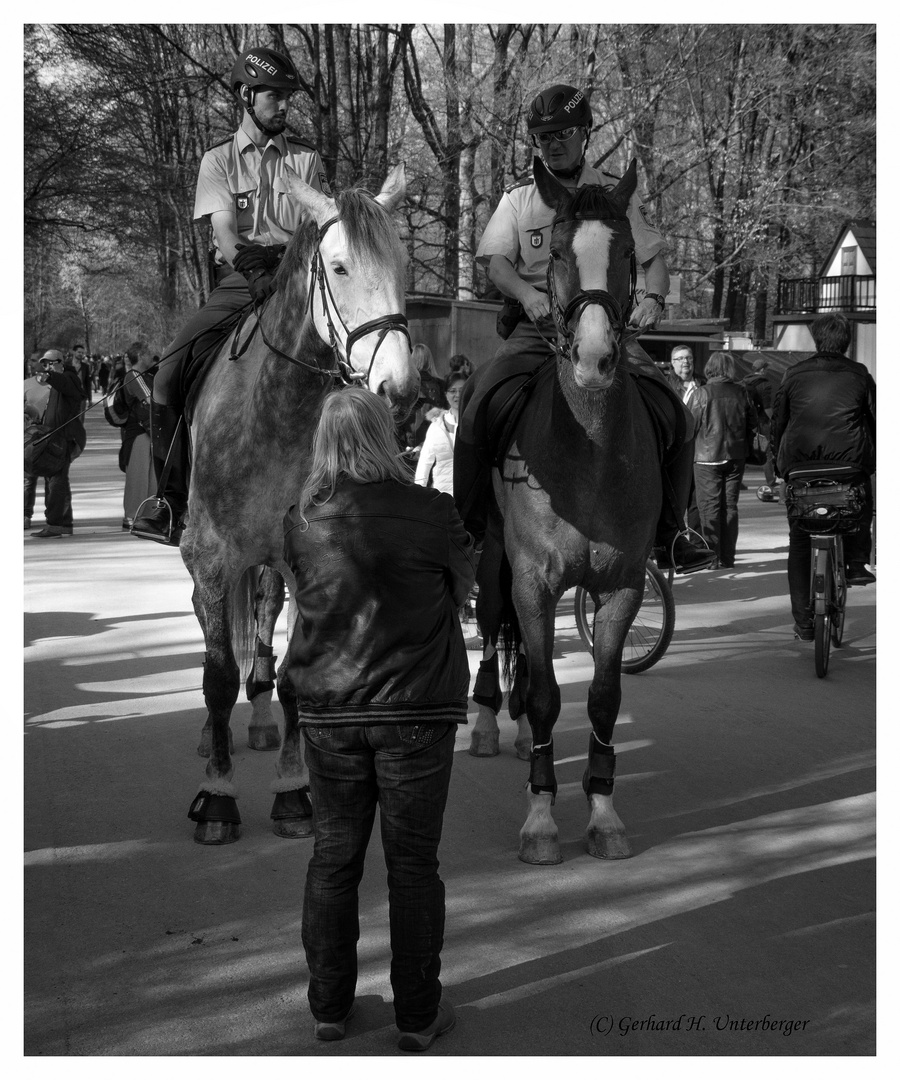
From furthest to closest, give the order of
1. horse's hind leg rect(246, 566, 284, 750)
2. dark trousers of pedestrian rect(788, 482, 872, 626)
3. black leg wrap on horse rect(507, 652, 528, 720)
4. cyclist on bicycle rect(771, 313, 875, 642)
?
dark trousers of pedestrian rect(788, 482, 872, 626)
cyclist on bicycle rect(771, 313, 875, 642)
horse's hind leg rect(246, 566, 284, 750)
black leg wrap on horse rect(507, 652, 528, 720)

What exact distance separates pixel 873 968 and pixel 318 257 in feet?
11.1

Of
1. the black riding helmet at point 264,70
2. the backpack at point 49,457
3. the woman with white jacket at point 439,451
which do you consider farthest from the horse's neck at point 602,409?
the backpack at point 49,457

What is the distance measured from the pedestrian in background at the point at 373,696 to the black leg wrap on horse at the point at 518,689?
2899mm

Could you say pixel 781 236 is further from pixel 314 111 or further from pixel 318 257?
pixel 318 257

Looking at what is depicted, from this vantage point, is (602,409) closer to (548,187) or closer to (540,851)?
(548,187)

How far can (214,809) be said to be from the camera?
5.55 meters

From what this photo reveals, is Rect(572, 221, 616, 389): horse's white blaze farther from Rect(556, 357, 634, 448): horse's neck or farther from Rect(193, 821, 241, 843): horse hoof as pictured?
Rect(193, 821, 241, 843): horse hoof

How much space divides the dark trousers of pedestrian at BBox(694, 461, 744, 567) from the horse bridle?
26.7 feet

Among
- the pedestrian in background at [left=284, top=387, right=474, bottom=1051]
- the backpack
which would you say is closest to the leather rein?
the pedestrian in background at [left=284, top=387, right=474, bottom=1051]

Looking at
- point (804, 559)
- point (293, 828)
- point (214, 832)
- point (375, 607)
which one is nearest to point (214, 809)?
point (214, 832)

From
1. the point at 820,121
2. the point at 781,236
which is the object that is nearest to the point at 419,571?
the point at 820,121

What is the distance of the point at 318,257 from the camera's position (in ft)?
16.4

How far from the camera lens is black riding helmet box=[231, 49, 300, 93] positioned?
5.93 m

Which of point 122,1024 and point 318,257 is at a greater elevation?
point 318,257
